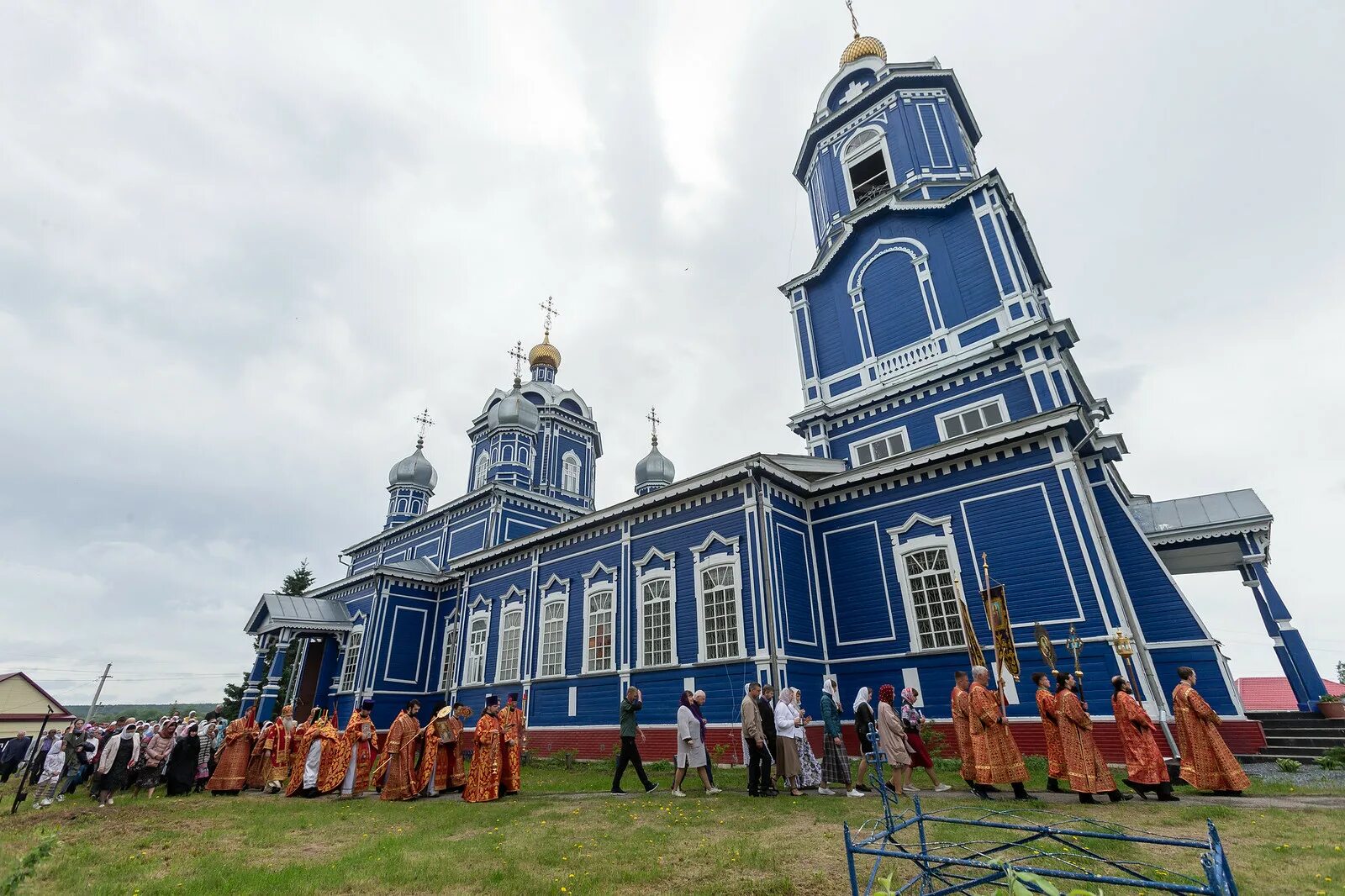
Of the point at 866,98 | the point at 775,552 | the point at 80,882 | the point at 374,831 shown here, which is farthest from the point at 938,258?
the point at 80,882

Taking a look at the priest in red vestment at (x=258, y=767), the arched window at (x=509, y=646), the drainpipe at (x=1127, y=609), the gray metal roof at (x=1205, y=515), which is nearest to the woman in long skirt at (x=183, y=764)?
the priest in red vestment at (x=258, y=767)

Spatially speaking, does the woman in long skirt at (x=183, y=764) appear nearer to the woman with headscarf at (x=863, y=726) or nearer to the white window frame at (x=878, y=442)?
the woman with headscarf at (x=863, y=726)

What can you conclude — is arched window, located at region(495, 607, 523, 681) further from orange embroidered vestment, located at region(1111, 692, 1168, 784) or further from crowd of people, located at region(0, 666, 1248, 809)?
orange embroidered vestment, located at region(1111, 692, 1168, 784)

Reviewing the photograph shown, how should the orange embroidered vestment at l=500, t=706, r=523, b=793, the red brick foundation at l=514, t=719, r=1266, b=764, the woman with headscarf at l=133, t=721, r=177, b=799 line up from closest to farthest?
the orange embroidered vestment at l=500, t=706, r=523, b=793, the red brick foundation at l=514, t=719, r=1266, b=764, the woman with headscarf at l=133, t=721, r=177, b=799

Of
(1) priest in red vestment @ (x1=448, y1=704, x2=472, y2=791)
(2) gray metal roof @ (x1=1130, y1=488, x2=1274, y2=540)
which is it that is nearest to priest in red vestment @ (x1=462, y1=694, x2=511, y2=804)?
(1) priest in red vestment @ (x1=448, y1=704, x2=472, y2=791)

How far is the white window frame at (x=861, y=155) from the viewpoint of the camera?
23156mm

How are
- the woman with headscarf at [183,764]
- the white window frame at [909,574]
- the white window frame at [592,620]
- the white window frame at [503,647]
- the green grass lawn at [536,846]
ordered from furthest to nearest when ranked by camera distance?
the white window frame at [503,647] → the white window frame at [592,620] → the white window frame at [909,574] → the woman with headscarf at [183,764] → the green grass lawn at [536,846]

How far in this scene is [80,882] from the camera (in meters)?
6.24

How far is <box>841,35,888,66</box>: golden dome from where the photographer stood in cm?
2631

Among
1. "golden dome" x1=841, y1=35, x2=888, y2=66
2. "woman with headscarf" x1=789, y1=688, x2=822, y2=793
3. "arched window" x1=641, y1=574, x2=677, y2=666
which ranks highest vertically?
"golden dome" x1=841, y1=35, x2=888, y2=66

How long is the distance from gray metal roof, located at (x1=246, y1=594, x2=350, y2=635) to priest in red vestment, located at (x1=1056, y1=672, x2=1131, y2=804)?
26164mm

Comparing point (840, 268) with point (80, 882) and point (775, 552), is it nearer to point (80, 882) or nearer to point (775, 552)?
point (775, 552)

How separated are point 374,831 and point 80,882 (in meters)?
3.02

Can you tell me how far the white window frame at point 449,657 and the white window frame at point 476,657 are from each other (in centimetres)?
73
